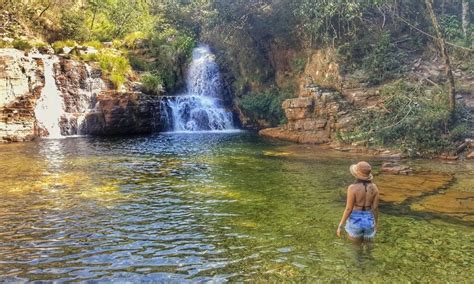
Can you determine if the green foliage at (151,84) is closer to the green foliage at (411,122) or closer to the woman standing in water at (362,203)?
the green foliage at (411,122)

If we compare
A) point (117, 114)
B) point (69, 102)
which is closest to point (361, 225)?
point (117, 114)

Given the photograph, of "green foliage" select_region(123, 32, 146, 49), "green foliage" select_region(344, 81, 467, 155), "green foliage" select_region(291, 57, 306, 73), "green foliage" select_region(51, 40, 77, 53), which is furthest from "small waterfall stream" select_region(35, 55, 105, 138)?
"green foliage" select_region(344, 81, 467, 155)

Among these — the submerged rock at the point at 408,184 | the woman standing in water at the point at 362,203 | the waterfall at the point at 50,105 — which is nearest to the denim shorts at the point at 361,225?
the woman standing in water at the point at 362,203

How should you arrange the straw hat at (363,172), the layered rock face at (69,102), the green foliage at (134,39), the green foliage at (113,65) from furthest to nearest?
the green foliage at (134,39) < the green foliage at (113,65) < the layered rock face at (69,102) < the straw hat at (363,172)

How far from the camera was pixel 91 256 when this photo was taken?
6.98 meters

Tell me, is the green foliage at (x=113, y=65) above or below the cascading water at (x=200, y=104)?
above

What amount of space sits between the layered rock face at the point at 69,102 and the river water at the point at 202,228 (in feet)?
30.2

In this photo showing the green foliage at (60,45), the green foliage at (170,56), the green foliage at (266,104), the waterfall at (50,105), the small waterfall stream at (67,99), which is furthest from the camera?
the green foliage at (170,56)

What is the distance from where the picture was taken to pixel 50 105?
26141 millimetres

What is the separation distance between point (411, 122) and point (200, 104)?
1633 cm

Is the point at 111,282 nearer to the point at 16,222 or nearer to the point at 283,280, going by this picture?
the point at 283,280

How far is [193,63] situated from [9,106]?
14.9 metres

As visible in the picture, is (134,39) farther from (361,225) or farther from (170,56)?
(361,225)

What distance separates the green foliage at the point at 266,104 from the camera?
28.2 m
